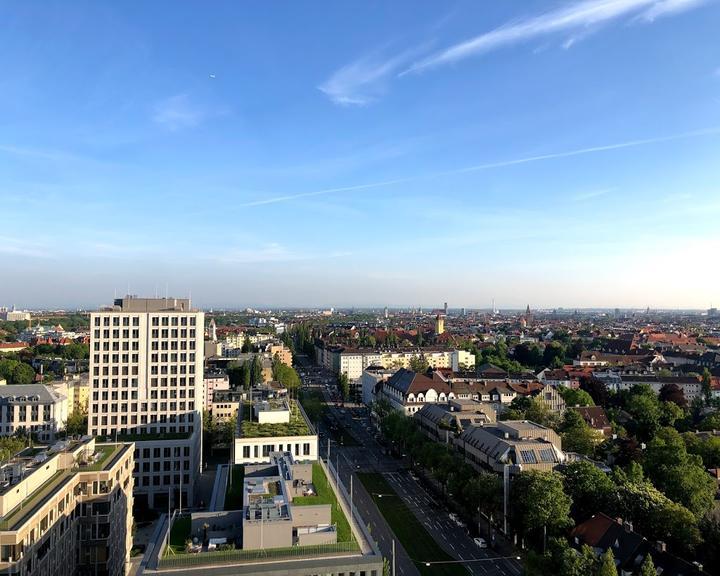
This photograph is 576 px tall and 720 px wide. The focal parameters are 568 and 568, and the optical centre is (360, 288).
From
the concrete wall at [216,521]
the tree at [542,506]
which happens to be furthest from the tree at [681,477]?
the concrete wall at [216,521]

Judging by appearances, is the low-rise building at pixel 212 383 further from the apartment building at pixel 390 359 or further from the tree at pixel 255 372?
the apartment building at pixel 390 359

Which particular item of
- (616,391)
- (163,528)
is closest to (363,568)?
(163,528)

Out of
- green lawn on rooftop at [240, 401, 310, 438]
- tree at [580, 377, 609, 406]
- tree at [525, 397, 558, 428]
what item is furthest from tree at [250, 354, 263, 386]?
tree at [580, 377, 609, 406]

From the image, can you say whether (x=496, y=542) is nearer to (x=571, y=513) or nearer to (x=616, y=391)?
(x=571, y=513)

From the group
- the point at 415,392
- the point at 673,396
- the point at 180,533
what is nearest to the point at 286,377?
the point at 415,392

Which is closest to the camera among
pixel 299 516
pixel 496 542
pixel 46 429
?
pixel 299 516

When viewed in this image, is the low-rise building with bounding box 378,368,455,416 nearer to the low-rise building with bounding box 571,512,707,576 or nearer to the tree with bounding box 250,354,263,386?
the tree with bounding box 250,354,263,386

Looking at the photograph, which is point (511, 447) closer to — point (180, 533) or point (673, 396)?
point (180, 533)
